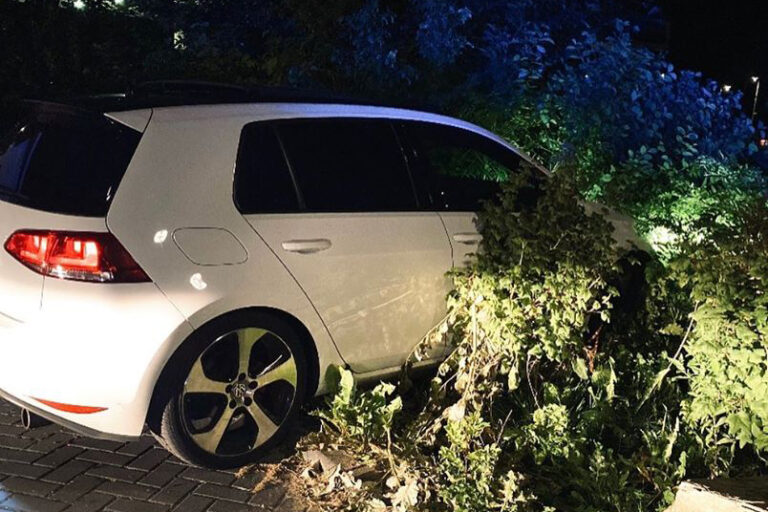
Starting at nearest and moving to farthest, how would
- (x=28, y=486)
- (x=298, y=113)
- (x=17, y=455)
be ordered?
(x=28, y=486), (x=17, y=455), (x=298, y=113)

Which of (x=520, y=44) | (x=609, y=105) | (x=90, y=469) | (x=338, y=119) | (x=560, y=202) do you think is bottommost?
(x=90, y=469)

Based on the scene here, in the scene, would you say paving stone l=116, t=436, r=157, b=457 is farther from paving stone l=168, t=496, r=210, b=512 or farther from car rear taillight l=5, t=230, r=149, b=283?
car rear taillight l=5, t=230, r=149, b=283

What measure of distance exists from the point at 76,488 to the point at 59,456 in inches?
14.8

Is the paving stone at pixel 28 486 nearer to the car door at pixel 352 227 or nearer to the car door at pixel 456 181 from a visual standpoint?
the car door at pixel 352 227

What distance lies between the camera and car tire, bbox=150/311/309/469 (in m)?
3.84

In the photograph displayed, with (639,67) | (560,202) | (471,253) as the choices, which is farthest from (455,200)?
(639,67)

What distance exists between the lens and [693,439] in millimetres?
4164

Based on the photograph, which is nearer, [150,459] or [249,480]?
[249,480]

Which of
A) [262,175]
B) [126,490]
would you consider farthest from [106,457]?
[262,175]

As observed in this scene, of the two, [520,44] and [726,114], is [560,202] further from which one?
[520,44]

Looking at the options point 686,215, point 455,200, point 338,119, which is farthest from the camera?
point 686,215

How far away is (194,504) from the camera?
3.75 meters

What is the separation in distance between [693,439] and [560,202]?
1.35 m

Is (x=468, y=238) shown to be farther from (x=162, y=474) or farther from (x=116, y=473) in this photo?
(x=116, y=473)
